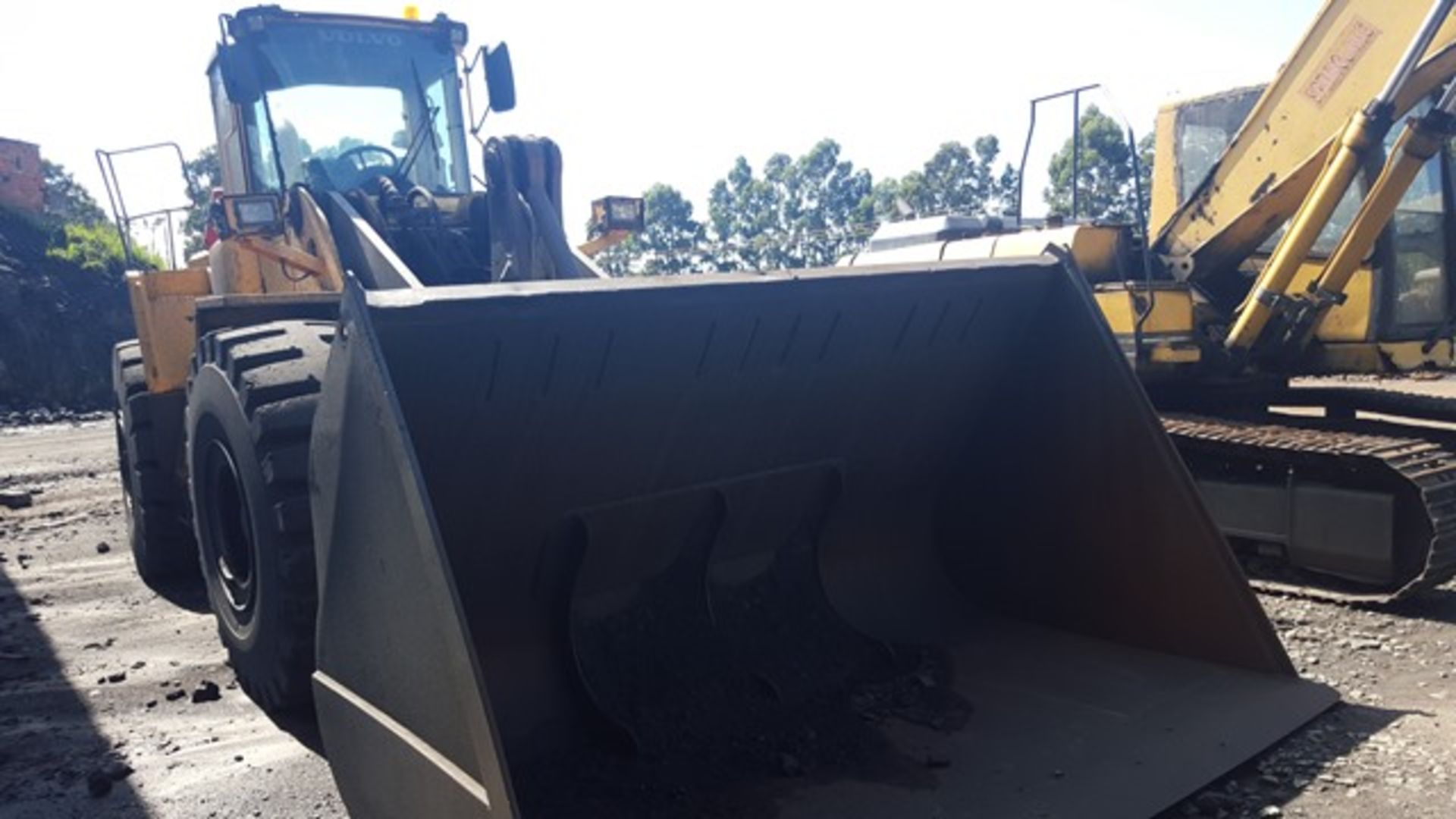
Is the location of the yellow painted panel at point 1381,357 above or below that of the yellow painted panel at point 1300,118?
below

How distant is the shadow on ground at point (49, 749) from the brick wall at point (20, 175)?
2801 centimetres

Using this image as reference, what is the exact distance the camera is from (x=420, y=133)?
5848mm

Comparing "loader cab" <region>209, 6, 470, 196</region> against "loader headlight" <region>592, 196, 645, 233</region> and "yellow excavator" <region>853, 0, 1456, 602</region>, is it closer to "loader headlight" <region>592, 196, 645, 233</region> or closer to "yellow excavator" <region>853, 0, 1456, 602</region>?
"loader headlight" <region>592, 196, 645, 233</region>

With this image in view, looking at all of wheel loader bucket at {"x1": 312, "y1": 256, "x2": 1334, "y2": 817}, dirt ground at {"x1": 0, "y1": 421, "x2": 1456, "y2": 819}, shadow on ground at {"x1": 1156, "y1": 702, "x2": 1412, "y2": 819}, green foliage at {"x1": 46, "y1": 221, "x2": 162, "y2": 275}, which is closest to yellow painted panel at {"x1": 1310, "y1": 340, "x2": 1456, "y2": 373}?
dirt ground at {"x1": 0, "y1": 421, "x2": 1456, "y2": 819}

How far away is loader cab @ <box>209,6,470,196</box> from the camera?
17.6 ft

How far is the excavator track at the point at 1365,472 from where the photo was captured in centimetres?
457

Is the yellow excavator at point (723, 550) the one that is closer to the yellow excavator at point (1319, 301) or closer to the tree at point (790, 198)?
the yellow excavator at point (1319, 301)

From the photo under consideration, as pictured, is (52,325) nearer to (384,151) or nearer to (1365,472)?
(384,151)

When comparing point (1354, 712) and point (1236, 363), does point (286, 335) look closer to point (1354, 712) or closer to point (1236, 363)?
point (1354, 712)

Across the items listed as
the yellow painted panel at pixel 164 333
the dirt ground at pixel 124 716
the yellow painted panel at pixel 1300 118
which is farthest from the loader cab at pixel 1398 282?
the yellow painted panel at pixel 164 333

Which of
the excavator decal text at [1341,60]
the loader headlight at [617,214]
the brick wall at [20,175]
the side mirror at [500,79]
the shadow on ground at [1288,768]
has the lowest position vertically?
the shadow on ground at [1288,768]

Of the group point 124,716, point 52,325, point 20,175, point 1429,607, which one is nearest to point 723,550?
point 124,716

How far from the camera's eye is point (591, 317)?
2.81m

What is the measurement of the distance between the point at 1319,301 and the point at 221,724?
544cm
